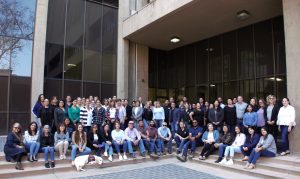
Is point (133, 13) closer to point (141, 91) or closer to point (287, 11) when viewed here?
point (141, 91)

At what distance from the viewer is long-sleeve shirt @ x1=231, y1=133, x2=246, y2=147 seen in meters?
9.64

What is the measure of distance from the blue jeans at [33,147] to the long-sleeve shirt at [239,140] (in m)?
6.63

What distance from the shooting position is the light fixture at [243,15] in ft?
39.8

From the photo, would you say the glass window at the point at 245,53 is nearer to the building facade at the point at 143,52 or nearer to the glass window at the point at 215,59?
the building facade at the point at 143,52

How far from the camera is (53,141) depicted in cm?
948

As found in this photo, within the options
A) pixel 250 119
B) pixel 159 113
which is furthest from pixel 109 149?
pixel 250 119

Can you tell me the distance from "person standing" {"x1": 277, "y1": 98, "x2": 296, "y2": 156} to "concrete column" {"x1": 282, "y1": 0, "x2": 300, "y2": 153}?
0.18 m

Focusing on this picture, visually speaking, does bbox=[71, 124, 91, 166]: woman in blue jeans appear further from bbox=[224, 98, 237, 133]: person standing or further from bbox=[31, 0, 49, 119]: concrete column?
bbox=[31, 0, 49, 119]: concrete column

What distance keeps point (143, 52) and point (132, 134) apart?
779cm

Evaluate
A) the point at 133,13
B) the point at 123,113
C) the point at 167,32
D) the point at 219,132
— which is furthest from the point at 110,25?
the point at 219,132

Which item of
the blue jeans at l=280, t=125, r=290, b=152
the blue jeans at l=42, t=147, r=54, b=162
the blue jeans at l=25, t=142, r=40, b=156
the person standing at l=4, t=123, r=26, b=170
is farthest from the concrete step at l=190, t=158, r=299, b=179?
the person standing at l=4, t=123, r=26, b=170

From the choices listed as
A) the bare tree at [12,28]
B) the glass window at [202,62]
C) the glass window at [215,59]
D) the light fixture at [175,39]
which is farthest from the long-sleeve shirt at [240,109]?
the bare tree at [12,28]

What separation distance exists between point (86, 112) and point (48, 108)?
137 cm

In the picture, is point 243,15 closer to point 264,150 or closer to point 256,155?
point 264,150
